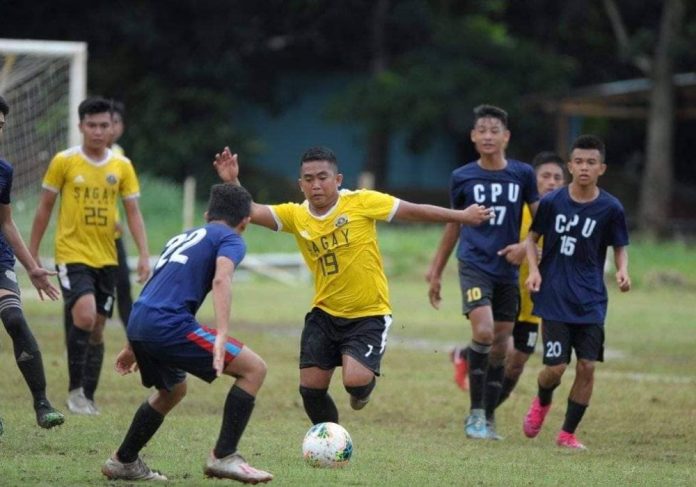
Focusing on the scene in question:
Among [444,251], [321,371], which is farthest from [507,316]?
[321,371]

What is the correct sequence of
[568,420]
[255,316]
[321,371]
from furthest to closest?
[255,316] < [568,420] < [321,371]

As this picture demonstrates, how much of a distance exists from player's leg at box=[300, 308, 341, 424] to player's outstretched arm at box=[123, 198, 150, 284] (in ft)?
8.04

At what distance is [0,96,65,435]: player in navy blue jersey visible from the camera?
28.3 feet

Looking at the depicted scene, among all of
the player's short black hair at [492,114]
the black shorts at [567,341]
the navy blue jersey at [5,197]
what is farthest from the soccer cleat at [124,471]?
the player's short black hair at [492,114]

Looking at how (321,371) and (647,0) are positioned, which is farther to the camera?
(647,0)

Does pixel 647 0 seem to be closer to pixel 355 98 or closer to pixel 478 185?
pixel 355 98

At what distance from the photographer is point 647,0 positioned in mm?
37812

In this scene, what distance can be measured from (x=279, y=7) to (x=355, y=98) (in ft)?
13.7

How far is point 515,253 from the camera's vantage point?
9977 mm

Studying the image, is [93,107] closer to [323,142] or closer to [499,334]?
[499,334]

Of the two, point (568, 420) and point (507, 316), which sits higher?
point (507, 316)

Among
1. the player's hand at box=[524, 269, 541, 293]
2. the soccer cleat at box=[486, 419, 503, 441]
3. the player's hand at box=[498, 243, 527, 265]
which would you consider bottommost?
the soccer cleat at box=[486, 419, 503, 441]

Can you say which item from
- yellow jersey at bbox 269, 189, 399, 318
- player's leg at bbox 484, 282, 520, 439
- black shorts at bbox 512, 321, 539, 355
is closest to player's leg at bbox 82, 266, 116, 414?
yellow jersey at bbox 269, 189, 399, 318

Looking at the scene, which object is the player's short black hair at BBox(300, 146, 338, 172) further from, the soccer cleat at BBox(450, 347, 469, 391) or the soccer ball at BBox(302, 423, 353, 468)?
the soccer cleat at BBox(450, 347, 469, 391)
